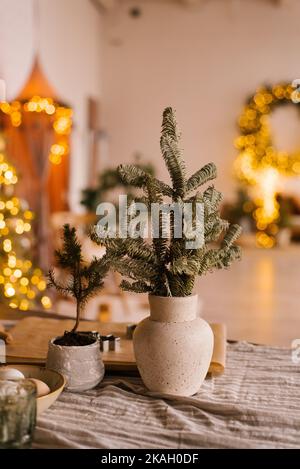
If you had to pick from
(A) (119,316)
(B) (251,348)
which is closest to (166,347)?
(B) (251,348)

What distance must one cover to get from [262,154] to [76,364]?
9.30 m

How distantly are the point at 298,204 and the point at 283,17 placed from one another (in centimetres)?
319

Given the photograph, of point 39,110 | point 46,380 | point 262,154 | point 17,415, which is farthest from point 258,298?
point 17,415

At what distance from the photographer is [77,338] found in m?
1.42

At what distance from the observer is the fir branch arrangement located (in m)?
1.39

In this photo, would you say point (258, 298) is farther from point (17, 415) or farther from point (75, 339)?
point (17, 415)

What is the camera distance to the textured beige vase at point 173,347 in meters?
1.33

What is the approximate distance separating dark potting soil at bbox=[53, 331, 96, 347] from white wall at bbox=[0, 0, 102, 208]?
4.86 meters

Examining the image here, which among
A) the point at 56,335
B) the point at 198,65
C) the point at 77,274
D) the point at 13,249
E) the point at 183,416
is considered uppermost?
the point at 198,65

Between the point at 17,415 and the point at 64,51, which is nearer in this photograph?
the point at 17,415

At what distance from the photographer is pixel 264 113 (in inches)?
407

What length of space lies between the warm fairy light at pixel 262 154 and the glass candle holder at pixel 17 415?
9.32 meters

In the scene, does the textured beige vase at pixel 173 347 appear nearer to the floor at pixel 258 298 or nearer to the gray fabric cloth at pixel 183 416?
the gray fabric cloth at pixel 183 416

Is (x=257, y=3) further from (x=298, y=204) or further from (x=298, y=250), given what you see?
(x=298, y=250)
